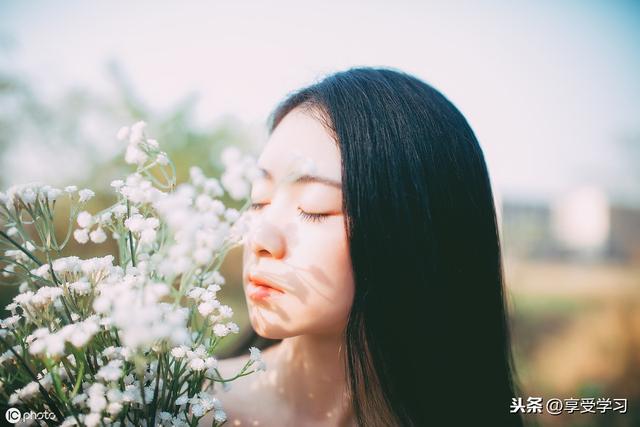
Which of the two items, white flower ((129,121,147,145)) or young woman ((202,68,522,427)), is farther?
young woman ((202,68,522,427))

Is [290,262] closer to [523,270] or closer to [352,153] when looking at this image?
[352,153]

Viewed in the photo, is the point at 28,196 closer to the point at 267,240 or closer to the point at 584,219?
the point at 267,240

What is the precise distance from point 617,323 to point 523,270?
1346 mm

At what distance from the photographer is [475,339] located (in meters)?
1.26

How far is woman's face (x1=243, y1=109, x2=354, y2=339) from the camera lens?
3.23 feet

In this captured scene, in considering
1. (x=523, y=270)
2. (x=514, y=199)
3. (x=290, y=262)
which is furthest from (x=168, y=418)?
(x=514, y=199)

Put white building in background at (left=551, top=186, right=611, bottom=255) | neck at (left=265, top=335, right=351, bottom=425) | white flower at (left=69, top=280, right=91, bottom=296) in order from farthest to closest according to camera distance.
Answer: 1. white building in background at (left=551, top=186, right=611, bottom=255)
2. neck at (left=265, top=335, right=351, bottom=425)
3. white flower at (left=69, top=280, right=91, bottom=296)

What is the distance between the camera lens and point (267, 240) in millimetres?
959

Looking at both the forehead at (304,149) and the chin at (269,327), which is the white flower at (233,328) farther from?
the forehead at (304,149)

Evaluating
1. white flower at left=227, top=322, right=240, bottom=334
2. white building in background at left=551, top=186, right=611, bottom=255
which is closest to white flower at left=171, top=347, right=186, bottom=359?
white flower at left=227, top=322, right=240, bottom=334

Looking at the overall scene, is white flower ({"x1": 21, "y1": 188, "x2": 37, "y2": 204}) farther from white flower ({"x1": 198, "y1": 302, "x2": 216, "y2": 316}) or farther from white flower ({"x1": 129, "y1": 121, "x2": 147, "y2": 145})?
white flower ({"x1": 198, "y1": 302, "x2": 216, "y2": 316})

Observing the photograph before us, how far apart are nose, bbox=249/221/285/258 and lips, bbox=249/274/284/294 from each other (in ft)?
0.20

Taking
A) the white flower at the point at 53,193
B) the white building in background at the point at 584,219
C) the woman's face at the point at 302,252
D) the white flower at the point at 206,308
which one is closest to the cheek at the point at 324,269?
the woman's face at the point at 302,252

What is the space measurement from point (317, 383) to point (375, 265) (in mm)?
496
